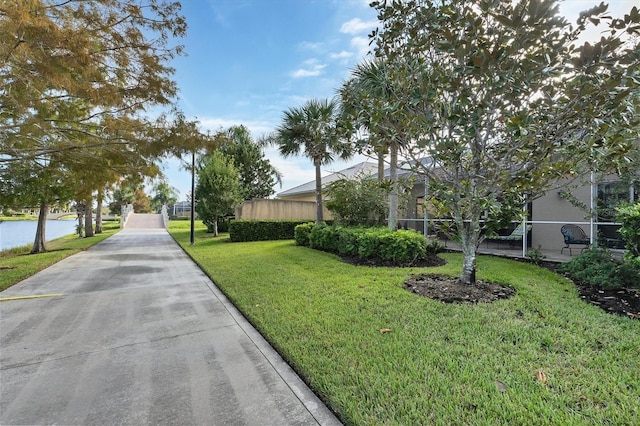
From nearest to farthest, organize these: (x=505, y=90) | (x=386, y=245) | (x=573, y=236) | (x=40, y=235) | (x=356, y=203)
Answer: (x=505, y=90) → (x=386, y=245) → (x=573, y=236) → (x=356, y=203) → (x=40, y=235)

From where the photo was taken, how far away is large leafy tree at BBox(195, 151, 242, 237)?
16.7m

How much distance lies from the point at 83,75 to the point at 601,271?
1038 centimetres

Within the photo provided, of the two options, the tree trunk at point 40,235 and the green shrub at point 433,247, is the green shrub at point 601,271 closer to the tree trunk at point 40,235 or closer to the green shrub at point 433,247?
the green shrub at point 433,247

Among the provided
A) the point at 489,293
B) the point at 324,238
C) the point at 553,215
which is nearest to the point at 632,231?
the point at 489,293

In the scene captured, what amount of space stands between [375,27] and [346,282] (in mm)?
4734

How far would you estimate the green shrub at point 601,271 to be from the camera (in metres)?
5.13

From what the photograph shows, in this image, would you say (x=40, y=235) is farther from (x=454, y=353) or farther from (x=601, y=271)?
(x=601, y=271)

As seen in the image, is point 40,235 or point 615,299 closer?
point 615,299

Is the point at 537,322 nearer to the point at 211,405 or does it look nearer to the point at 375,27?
the point at 211,405

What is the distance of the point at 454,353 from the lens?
9.96ft

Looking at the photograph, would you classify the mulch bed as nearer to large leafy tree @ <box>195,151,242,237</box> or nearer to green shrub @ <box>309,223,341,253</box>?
green shrub @ <box>309,223,341,253</box>

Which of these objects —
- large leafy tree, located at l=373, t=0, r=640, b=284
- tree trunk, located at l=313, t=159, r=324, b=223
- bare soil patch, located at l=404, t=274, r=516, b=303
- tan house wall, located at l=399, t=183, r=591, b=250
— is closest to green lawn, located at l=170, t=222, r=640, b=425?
bare soil patch, located at l=404, t=274, r=516, b=303

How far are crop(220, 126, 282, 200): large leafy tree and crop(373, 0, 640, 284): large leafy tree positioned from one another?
68.8 feet

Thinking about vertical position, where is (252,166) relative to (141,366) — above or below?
above
